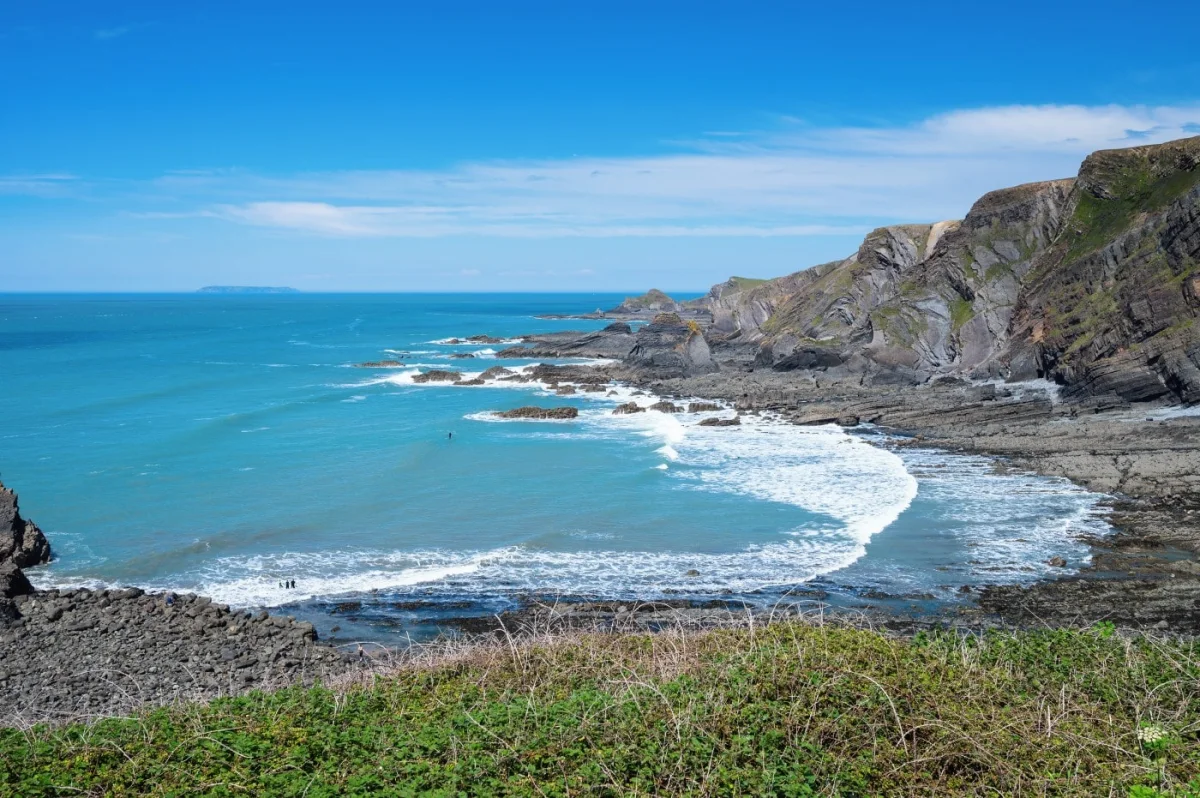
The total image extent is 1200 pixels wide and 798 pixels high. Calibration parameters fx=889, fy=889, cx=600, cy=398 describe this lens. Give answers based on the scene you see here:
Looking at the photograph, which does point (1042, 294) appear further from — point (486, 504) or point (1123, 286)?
point (486, 504)

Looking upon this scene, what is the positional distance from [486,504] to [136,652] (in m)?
14.2

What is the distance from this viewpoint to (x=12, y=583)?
2014 centimetres

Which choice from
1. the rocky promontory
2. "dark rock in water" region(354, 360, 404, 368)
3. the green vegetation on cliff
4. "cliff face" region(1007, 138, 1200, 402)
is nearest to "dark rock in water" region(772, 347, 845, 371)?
"cliff face" region(1007, 138, 1200, 402)

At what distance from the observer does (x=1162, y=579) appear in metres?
21.0

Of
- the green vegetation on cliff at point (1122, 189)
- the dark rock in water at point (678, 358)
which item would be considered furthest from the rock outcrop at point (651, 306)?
the green vegetation on cliff at point (1122, 189)

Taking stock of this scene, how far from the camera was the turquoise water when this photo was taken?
75.1 feet

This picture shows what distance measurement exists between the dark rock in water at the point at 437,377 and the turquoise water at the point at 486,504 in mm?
10880

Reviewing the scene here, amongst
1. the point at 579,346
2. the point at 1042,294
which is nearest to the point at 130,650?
the point at 1042,294

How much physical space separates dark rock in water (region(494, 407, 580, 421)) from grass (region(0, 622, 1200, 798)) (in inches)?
1553

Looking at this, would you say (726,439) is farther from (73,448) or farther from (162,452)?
(73,448)

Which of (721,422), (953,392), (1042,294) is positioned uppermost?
(1042,294)

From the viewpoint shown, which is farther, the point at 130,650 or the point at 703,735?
the point at 130,650

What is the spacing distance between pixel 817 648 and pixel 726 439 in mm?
32892

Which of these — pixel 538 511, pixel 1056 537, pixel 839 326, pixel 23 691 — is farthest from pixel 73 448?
pixel 839 326
